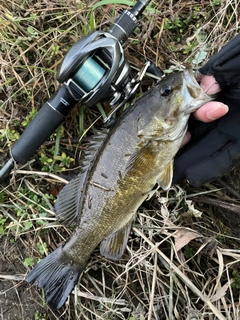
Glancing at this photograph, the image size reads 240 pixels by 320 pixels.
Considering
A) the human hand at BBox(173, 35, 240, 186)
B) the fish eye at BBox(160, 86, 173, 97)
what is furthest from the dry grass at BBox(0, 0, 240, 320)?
the fish eye at BBox(160, 86, 173, 97)

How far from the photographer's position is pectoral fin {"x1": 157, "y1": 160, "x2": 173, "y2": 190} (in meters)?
2.60

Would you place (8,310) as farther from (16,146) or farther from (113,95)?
(113,95)

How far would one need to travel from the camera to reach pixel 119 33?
254 cm

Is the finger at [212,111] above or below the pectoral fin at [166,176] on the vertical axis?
above

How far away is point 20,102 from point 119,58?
102 cm

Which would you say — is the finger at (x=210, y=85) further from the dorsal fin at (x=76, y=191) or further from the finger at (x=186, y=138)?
the dorsal fin at (x=76, y=191)

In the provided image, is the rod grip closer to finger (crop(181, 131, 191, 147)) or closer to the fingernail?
finger (crop(181, 131, 191, 147))

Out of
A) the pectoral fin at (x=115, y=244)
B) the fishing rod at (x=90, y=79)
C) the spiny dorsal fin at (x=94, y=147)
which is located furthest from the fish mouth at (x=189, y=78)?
the pectoral fin at (x=115, y=244)

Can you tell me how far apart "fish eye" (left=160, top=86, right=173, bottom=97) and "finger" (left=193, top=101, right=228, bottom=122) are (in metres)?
0.21

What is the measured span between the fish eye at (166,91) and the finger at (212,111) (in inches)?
8.1

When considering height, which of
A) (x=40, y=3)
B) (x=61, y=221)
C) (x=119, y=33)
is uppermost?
(x=40, y=3)

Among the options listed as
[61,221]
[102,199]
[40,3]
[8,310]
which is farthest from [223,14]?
[8,310]

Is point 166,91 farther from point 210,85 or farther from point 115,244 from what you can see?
point 115,244

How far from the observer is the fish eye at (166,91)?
243 cm
